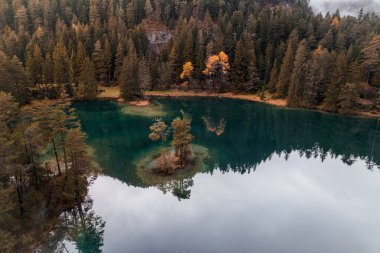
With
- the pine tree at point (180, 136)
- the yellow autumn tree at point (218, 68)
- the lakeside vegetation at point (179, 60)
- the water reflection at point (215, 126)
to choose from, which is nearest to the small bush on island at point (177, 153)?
the pine tree at point (180, 136)

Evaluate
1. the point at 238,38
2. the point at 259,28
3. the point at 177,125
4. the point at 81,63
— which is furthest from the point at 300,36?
the point at 177,125

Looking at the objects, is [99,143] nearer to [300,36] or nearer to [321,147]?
[321,147]

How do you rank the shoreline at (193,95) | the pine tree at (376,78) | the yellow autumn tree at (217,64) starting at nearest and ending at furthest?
the pine tree at (376,78)
the shoreline at (193,95)
the yellow autumn tree at (217,64)

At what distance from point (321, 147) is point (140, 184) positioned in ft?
129

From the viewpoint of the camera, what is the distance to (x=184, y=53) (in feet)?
350

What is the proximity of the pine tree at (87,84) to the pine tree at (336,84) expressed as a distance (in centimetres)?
6709

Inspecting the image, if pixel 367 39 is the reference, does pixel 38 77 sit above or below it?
below

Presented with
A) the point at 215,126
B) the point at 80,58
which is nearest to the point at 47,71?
the point at 80,58

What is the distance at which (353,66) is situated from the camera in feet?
272

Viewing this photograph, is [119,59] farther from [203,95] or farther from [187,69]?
[203,95]

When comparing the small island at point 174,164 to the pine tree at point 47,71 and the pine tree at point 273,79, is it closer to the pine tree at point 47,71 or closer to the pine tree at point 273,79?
the pine tree at point 47,71

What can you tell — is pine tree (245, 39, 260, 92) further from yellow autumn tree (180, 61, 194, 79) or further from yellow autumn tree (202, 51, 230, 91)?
yellow autumn tree (180, 61, 194, 79)

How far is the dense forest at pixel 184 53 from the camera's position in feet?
281

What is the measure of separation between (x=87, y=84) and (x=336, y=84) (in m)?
70.3
